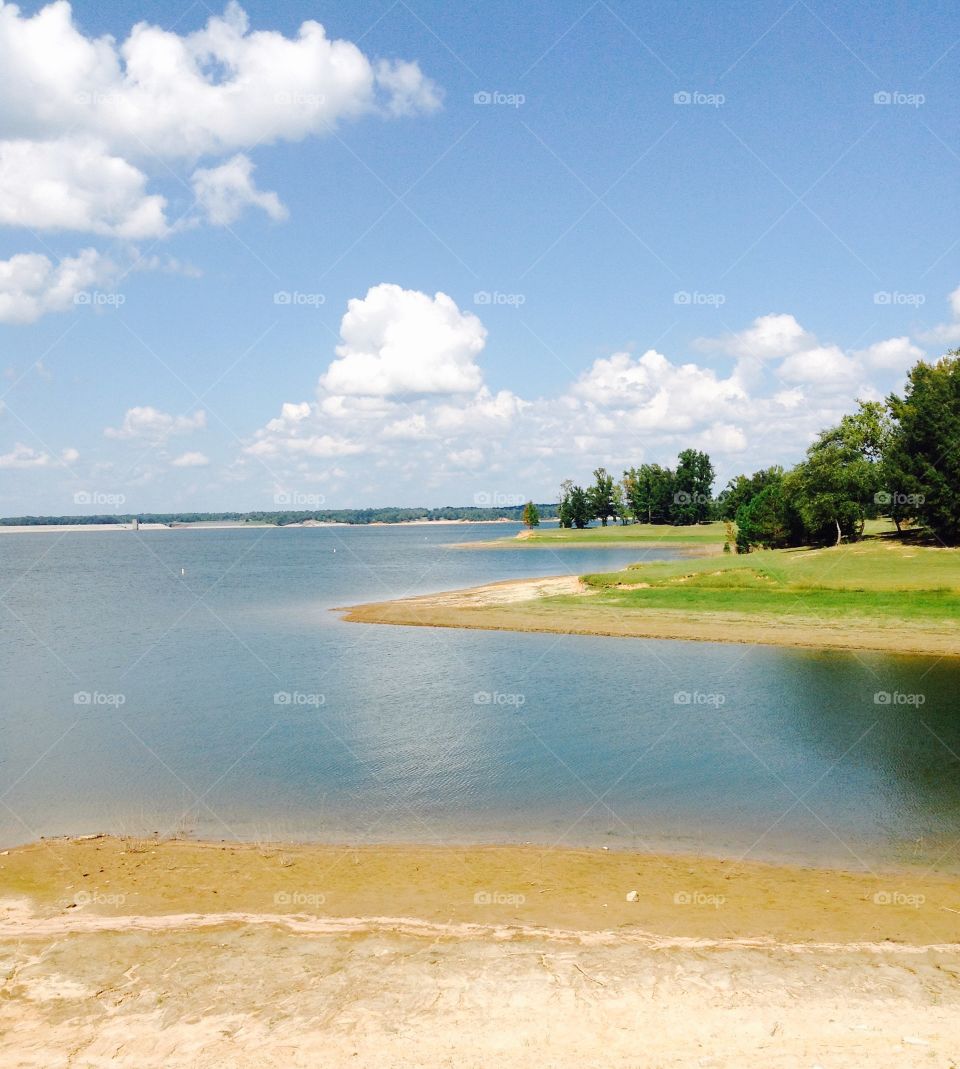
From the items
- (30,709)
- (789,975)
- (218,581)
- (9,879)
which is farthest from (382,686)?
(218,581)

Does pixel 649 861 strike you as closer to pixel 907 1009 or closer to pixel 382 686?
pixel 907 1009

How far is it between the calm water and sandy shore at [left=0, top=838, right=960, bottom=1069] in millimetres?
2100

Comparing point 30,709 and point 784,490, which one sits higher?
point 784,490

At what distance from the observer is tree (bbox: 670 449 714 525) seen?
184m

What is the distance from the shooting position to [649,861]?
16.1 metres

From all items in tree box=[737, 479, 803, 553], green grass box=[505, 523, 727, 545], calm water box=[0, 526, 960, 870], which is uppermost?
tree box=[737, 479, 803, 553]

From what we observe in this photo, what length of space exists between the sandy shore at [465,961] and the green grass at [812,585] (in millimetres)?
33623

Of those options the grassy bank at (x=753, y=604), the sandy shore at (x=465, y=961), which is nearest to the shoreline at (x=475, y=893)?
the sandy shore at (x=465, y=961)

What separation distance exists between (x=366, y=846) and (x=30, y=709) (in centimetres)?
1931

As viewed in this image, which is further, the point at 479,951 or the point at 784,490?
the point at 784,490

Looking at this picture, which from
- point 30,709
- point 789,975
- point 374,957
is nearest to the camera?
point 789,975

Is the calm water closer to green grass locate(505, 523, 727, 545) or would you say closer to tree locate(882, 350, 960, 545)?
tree locate(882, 350, 960, 545)

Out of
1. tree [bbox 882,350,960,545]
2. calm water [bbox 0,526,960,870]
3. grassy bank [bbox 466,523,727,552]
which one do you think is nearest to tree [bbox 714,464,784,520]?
grassy bank [bbox 466,523,727,552]

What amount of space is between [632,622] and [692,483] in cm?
14282
